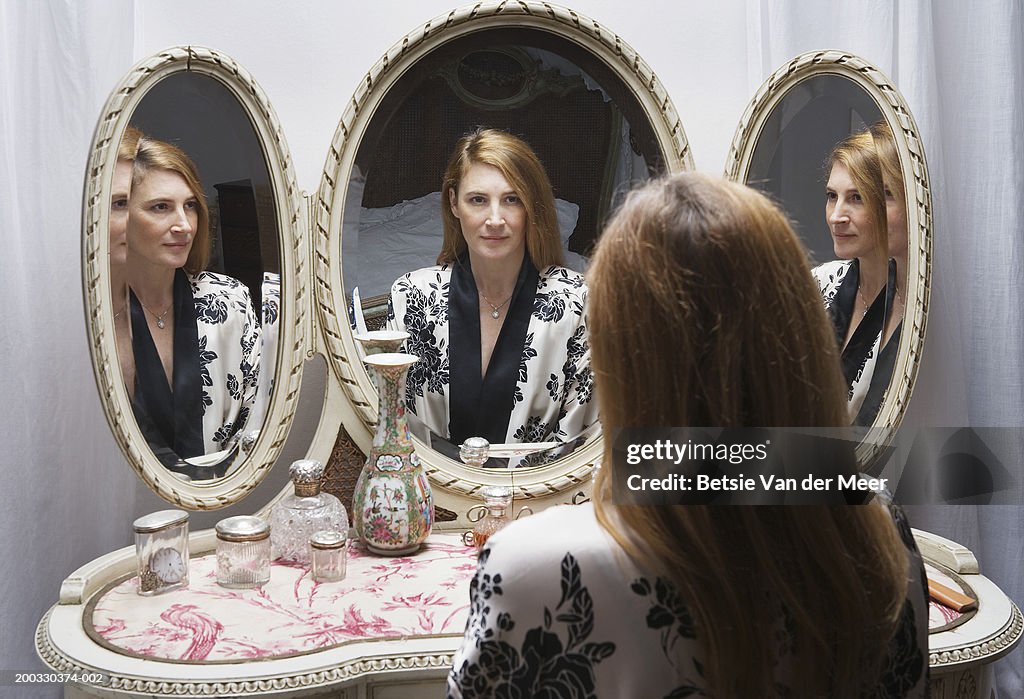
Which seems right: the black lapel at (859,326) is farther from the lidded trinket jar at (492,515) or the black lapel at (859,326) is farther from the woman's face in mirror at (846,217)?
the lidded trinket jar at (492,515)

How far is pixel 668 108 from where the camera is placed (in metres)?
1.34

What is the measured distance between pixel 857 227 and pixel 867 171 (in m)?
0.08

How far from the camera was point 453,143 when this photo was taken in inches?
51.5

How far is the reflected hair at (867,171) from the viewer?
4.39ft

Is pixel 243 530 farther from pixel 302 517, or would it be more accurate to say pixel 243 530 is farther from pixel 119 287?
pixel 119 287

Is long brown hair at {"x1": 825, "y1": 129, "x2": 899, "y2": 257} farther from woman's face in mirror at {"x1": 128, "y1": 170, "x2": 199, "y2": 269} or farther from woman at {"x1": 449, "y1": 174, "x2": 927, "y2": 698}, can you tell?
woman's face in mirror at {"x1": 128, "y1": 170, "x2": 199, "y2": 269}

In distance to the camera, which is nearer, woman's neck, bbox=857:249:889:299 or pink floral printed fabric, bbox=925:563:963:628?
pink floral printed fabric, bbox=925:563:963:628

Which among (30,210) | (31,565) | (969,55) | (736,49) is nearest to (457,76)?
(736,49)

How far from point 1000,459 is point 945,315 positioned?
0.24 metres

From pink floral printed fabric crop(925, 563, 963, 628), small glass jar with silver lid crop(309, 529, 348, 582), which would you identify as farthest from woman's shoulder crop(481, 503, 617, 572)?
pink floral printed fabric crop(925, 563, 963, 628)

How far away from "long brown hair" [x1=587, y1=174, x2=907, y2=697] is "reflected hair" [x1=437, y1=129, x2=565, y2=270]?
717mm

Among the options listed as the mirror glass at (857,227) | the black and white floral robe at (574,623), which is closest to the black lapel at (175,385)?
the black and white floral robe at (574,623)

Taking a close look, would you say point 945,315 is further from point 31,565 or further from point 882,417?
point 31,565

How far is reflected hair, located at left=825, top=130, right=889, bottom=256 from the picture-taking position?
4.39ft
